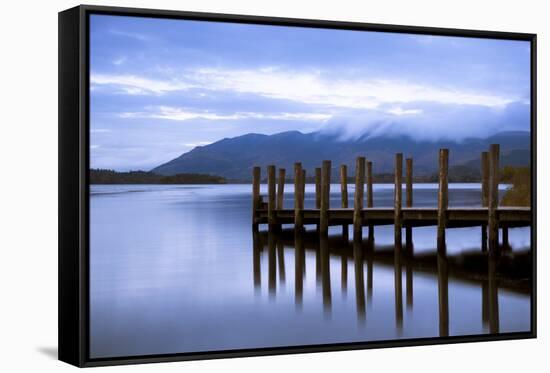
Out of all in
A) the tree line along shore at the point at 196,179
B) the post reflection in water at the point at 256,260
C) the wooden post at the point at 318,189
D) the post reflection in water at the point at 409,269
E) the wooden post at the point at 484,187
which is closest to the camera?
the tree line along shore at the point at 196,179

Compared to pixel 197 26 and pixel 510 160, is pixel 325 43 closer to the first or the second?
pixel 197 26

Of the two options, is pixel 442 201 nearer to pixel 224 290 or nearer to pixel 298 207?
pixel 298 207

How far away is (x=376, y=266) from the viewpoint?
37.3 ft

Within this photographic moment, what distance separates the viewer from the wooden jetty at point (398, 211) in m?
11.7

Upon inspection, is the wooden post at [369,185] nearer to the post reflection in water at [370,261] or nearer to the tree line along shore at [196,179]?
the post reflection in water at [370,261]

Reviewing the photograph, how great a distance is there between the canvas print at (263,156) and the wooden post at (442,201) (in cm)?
59

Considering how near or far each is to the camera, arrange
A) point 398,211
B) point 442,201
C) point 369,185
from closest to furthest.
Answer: point 442,201
point 398,211
point 369,185

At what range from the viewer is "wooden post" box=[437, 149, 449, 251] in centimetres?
1201

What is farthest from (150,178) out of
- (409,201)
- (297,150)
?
(409,201)

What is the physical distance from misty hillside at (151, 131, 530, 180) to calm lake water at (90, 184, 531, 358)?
0.26m

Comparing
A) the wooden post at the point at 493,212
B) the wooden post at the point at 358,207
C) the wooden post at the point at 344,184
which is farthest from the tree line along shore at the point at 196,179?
the wooden post at the point at 358,207

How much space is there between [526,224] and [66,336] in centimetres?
707

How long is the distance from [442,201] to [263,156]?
4611mm

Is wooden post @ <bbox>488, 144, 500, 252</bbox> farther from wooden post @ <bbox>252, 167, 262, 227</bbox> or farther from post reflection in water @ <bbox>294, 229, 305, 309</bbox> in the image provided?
wooden post @ <bbox>252, 167, 262, 227</bbox>
